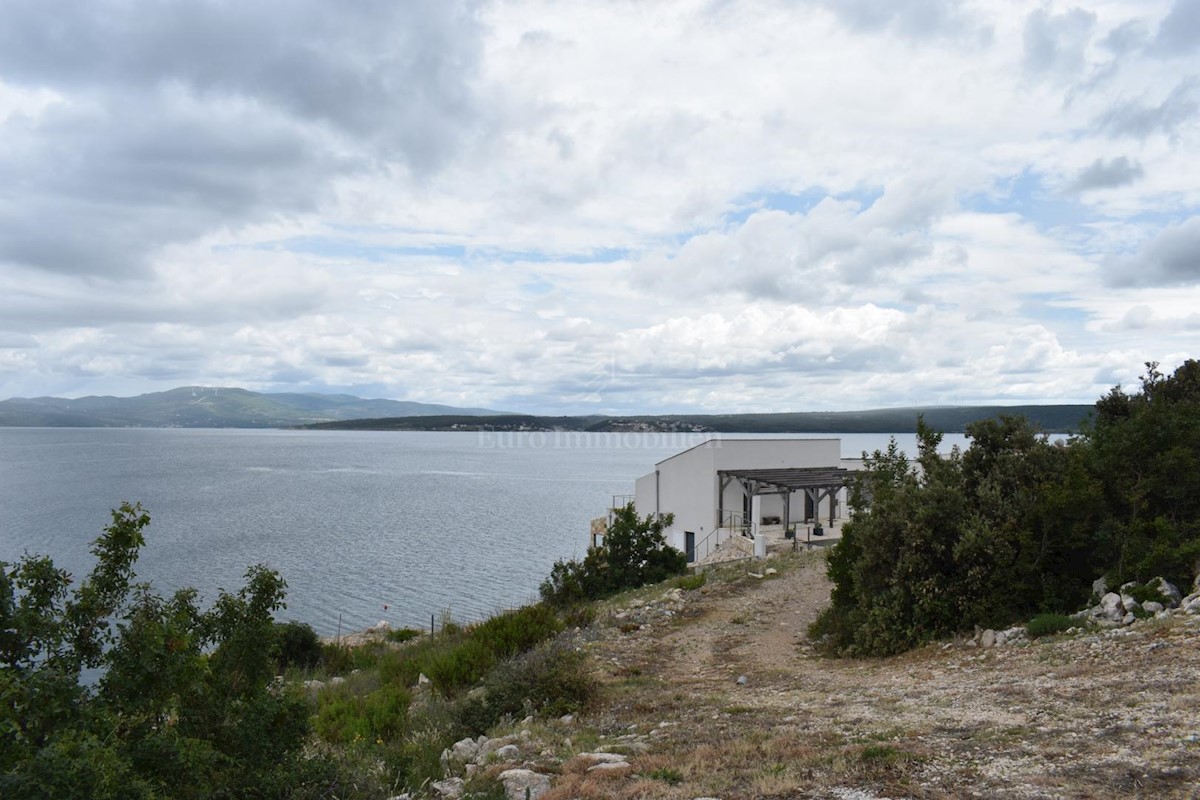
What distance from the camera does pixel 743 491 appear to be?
36.8m

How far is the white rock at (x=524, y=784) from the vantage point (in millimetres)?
6859

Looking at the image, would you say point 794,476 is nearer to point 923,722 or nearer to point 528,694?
point 528,694

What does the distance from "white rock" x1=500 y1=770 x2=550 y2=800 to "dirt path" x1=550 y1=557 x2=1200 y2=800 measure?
0.30 m

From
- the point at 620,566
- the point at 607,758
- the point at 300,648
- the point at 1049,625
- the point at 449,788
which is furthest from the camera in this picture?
the point at 620,566

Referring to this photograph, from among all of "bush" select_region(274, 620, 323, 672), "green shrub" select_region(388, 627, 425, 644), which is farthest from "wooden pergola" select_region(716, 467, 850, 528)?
"bush" select_region(274, 620, 323, 672)

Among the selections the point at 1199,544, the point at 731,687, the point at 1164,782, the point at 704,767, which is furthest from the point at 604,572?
the point at 1164,782

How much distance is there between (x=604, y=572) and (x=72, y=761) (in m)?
23.7

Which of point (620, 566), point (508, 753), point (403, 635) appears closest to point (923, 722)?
point (508, 753)

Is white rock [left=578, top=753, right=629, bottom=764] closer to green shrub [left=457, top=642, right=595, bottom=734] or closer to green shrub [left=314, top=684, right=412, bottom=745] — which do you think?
green shrub [left=457, top=642, right=595, bottom=734]

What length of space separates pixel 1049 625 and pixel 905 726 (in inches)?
216

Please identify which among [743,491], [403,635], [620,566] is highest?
[743,491]

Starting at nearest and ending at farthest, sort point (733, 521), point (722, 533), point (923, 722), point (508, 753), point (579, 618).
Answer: point (923, 722) < point (508, 753) < point (579, 618) < point (722, 533) < point (733, 521)

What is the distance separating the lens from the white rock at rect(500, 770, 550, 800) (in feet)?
22.5

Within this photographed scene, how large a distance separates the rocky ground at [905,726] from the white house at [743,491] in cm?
2101
